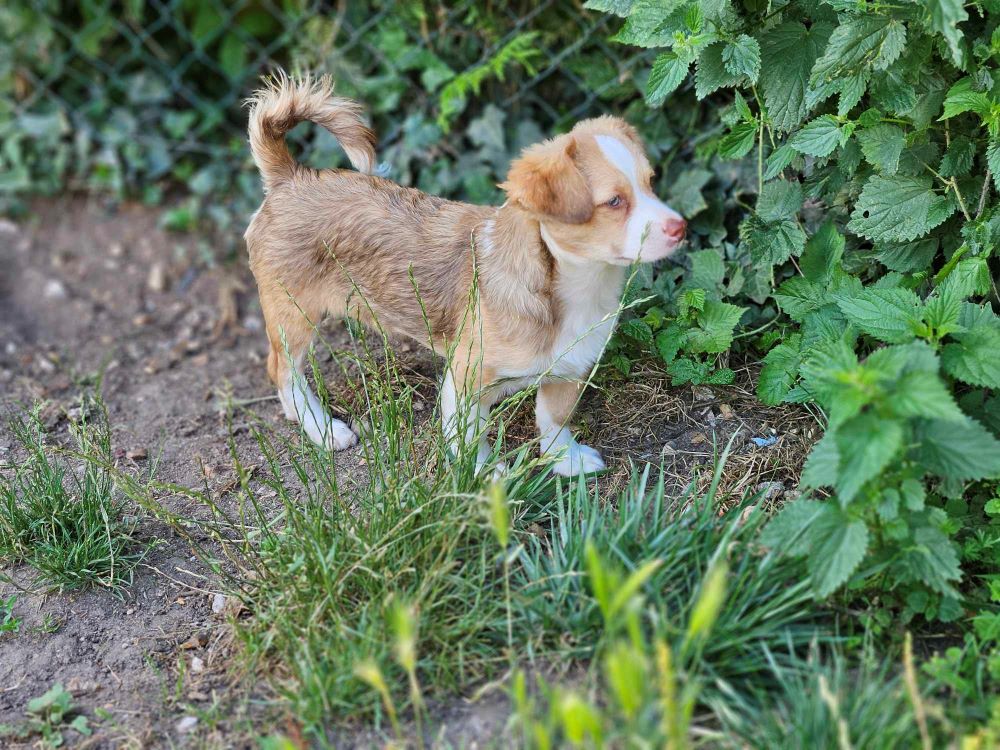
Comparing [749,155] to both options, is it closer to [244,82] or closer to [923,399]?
[923,399]

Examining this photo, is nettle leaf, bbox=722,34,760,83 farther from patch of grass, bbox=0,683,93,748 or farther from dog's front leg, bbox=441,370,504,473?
patch of grass, bbox=0,683,93,748

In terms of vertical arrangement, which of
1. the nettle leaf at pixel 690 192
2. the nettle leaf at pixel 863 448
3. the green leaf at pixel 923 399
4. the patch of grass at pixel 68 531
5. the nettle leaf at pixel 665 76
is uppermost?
the nettle leaf at pixel 665 76

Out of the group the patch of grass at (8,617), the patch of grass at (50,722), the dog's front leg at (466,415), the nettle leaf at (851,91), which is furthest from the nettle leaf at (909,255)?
the patch of grass at (8,617)

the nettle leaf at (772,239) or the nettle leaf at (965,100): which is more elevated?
the nettle leaf at (965,100)

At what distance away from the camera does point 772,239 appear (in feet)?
11.3

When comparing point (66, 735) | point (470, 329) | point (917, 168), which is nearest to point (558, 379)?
point (470, 329)

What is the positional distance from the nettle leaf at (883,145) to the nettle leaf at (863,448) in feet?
3.44

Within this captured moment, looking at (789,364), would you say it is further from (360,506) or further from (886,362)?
(360,506)

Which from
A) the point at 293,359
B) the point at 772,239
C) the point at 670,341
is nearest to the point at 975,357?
the point at 772,239

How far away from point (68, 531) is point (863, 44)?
2645 millimetres

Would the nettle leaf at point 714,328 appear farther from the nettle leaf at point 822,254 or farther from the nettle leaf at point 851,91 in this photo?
the nettle leaf at point 851,91

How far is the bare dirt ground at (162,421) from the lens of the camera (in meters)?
2.60

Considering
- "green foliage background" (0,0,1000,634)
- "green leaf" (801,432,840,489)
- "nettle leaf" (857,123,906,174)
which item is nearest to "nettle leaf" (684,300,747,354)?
"green foliage background" (0,0,1000,634)

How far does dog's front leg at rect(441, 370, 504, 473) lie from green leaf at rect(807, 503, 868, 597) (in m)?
0.91
